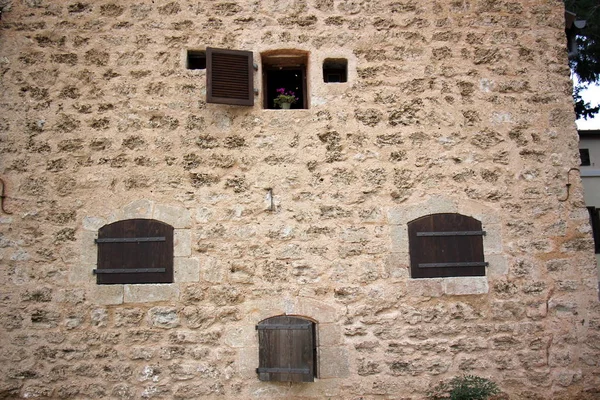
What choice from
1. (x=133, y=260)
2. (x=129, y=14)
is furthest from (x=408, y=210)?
(x=129, y=14)

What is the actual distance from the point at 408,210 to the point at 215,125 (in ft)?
7.06

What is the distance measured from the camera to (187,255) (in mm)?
5199

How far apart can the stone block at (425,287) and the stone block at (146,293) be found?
231cm

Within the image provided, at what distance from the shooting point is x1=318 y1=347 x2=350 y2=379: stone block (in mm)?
5070

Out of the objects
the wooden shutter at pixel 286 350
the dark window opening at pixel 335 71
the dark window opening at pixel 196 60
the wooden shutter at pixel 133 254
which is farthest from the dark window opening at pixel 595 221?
the wooden shutter at pixel 133 254

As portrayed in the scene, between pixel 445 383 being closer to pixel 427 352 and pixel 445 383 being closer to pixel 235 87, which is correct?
pixel 427 352

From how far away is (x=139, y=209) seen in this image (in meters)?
5.25

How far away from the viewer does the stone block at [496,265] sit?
17.4 feet

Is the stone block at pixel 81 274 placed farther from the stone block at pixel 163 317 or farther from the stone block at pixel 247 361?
the stone block at pixel 247 361

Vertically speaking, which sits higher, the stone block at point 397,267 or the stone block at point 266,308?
the stone block at point 397,267

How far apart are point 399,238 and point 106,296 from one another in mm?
2928

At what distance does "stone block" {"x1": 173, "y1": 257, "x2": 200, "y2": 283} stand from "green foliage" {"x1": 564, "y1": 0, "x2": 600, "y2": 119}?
8.08 m

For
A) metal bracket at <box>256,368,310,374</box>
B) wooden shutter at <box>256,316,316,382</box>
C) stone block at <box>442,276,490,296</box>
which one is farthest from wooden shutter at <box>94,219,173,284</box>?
→ stone block at <box>442,276,490,296</box>

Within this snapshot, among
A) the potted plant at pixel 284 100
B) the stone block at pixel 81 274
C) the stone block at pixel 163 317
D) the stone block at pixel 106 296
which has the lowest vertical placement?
the stone block at pixel 163 317
